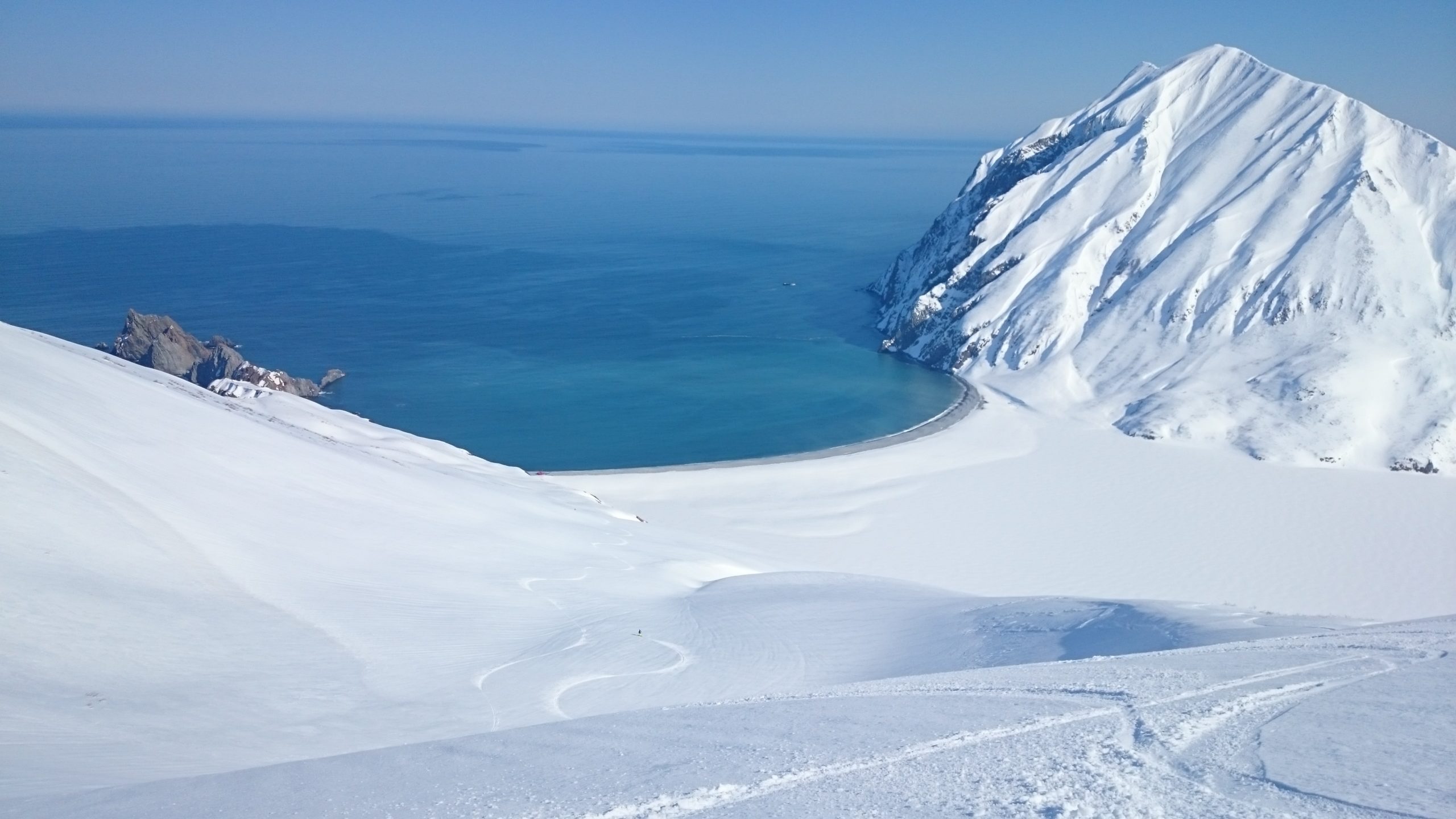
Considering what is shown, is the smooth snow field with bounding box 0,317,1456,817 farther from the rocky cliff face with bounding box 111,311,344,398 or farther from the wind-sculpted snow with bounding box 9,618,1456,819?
the rocky cliff face with bounding box 111,311,344,398

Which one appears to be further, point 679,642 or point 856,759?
point 679,642

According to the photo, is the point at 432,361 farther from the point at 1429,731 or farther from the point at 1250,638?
the point at 1429,731

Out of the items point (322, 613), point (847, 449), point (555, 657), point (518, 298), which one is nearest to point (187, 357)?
point (518, 298)

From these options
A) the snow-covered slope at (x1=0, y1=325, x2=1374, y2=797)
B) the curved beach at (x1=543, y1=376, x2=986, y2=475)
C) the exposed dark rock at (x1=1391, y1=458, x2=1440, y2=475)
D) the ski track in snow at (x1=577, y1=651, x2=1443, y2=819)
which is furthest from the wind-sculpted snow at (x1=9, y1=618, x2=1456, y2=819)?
the exposed dark rock at (x1=1391, y1=458, x2=1440, y2=475)

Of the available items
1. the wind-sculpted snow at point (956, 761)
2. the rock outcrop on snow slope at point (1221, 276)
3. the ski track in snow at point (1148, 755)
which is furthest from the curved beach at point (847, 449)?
the ski track in snow at point (1148, 755)

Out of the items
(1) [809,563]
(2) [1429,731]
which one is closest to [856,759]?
(2) [1429,731]

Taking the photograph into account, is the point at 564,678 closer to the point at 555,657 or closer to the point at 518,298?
the point at 555,657
